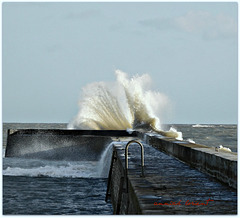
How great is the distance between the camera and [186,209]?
176 inches

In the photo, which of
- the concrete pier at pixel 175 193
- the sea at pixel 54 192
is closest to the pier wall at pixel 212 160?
the concrete pier at pixel 175 193

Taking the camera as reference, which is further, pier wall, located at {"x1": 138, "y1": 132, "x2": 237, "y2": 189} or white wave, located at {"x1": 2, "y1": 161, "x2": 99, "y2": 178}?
white wave, located at {"x1": 2, "y1": 161, "x2": 99, "y2": 178}

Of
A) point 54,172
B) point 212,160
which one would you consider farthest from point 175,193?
point 54,172

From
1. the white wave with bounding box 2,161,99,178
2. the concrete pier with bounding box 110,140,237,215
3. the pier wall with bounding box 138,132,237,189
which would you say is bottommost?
the white wave with bounding box 2,161,99,178

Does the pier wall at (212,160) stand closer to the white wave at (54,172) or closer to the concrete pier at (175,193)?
the concrete pier at (175,193)

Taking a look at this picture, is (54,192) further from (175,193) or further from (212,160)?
(175,193)

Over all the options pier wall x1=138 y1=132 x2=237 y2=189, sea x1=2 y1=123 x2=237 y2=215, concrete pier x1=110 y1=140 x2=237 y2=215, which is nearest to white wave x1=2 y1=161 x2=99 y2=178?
sea x1=2 y1=123 x2=237 y2=215

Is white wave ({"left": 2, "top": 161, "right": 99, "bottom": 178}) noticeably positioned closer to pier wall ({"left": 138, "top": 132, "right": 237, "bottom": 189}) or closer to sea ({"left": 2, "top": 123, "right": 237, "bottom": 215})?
sea ({"left": 2, "top": 123, "right": 237, "bottom": 215})

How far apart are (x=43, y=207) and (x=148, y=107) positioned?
24.1 m

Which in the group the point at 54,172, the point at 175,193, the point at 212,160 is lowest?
the point at 54,172

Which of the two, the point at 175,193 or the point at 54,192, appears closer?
the point at 175,193

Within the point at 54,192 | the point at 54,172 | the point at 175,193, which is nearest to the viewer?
the point at 175,193

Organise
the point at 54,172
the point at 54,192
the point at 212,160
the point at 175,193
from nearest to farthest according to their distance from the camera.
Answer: the point at 175,193 → the point at 212,160 → the point at 54,192 → the point at 54,172

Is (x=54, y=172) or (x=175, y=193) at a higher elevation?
(x=175, y=193)
